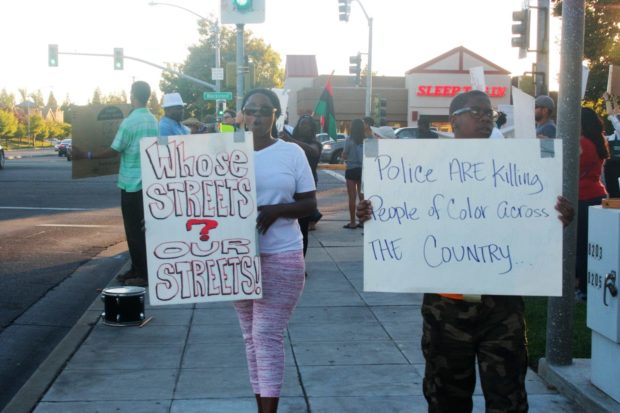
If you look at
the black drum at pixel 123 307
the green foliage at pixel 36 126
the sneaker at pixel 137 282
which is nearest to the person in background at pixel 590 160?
the black drum at pixel 123 307

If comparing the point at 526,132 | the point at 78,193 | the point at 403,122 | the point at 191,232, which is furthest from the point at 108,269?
the point at 403,122

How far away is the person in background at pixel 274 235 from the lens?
473cm

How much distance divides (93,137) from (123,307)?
95.2 inches

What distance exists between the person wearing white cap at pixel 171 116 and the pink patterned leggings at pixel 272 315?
5.32 meters

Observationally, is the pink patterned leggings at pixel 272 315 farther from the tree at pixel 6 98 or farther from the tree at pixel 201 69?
the tree at pixel 6 98

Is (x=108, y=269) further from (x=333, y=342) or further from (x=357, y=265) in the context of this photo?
(x=333, y=342)

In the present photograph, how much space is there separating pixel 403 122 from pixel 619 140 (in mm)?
55555

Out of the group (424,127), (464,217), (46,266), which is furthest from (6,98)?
(464,217)

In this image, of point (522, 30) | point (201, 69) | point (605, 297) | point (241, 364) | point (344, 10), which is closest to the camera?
point (605, 297)

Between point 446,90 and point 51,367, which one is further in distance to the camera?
point 446,90

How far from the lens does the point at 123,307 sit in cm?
767

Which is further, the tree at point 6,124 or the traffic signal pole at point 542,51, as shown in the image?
the tree at point 6,124

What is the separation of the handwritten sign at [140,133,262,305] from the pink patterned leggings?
92 millimetres

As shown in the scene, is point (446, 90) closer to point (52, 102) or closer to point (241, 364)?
point (241, 364)
